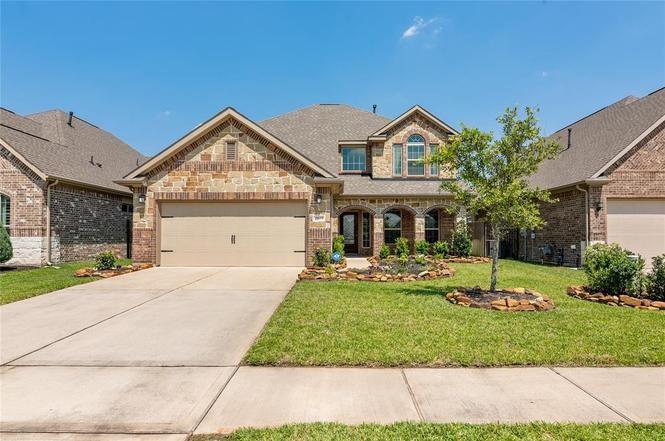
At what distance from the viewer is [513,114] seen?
26.1ft

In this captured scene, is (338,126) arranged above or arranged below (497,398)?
above

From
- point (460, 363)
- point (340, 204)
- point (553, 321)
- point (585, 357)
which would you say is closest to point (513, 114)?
point (553, 321)

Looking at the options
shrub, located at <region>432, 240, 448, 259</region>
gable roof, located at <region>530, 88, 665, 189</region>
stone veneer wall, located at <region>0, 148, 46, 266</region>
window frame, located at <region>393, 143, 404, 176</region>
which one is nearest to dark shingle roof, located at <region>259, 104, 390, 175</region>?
window frame, located at <region>393, 143, 404, 176</region>

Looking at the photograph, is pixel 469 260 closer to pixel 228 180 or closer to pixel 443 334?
pixel 228 180

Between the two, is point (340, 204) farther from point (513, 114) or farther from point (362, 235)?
point (513, 114)

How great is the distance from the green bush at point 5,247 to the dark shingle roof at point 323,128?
13.1 metres

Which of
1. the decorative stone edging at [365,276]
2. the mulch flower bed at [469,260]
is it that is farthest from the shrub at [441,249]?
the decorative stone edging at [365,276]

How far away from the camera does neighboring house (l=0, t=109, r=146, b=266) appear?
47.4 feet

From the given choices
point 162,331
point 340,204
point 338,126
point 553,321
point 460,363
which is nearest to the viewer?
point 460,363

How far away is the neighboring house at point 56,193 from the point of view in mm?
14453

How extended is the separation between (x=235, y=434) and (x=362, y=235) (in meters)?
17.7

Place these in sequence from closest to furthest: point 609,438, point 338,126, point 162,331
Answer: point 609,438, point 162,331, point 338,126

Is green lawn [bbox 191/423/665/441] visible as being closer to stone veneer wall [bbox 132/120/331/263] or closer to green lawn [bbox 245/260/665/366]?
green lawn [bbox 245/260/665/366]

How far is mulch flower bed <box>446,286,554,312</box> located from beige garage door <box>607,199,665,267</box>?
9444 millimetres
